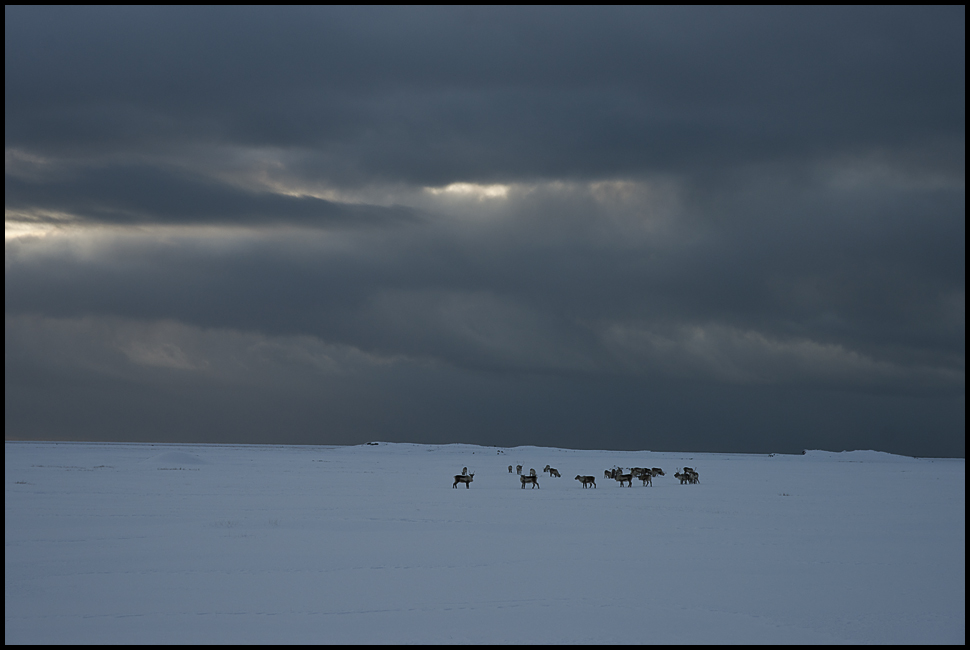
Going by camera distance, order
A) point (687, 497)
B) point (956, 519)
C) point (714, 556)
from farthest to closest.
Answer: point (687, 497), point (956, 519), point (714, 556)

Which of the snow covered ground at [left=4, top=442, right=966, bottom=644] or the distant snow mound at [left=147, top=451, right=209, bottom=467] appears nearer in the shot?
the snow covered ground at [left=4, top=442, right=966, bottom=644]

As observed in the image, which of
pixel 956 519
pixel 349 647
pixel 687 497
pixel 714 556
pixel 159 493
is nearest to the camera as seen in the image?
pixel 349 647

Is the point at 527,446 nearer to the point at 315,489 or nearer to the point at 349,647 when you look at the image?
the point at 315,489

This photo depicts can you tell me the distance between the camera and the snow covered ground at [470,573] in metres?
9.05

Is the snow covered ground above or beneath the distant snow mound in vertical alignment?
beneath

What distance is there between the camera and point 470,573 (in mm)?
12023

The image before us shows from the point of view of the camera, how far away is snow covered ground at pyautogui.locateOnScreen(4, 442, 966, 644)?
905 cm

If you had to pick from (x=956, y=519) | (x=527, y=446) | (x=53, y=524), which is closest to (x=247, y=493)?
(x=53, y=524)

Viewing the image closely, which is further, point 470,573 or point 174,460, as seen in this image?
point 174,460

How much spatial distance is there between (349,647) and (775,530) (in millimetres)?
13178

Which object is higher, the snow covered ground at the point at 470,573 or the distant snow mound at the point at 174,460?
the distant snow mound at the point at 174,460

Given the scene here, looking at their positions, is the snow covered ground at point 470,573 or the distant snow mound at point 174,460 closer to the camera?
the snow covered ground at point 470,573

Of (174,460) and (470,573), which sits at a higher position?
(174,460)

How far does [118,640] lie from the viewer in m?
8.43
